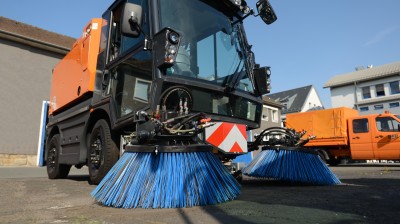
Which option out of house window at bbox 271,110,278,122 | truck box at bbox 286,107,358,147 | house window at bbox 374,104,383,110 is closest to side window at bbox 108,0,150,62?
truck box at bbox 286,107,358,147

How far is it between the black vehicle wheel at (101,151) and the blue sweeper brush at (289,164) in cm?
185

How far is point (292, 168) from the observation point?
13.7 feet

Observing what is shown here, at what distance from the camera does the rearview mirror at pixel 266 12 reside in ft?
14.6

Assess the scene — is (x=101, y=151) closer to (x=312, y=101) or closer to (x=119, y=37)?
(x=119, y=37)

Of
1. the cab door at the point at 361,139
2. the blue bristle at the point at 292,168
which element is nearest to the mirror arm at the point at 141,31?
the blue bristle at the point at 292,168

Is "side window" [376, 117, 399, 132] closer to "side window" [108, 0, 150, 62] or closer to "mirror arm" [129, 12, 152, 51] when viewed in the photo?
"side window" [108, 0, 150, 62]

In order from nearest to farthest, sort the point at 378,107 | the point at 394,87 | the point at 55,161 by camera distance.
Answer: the point at 55,161 < the point at 394,87 < the point at 378,107

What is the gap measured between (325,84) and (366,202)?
136 ft

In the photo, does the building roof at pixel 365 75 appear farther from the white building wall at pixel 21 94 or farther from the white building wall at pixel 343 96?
the white building wall at pixel 21 94

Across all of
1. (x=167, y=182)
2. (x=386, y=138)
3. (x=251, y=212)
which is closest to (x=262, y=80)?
(x=167, y=182)

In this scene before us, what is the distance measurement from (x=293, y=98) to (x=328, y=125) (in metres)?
29.1

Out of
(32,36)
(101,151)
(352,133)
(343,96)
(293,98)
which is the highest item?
(293,98)

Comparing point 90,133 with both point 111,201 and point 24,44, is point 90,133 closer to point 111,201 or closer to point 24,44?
point 111,201

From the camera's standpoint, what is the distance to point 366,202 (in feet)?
9.00
